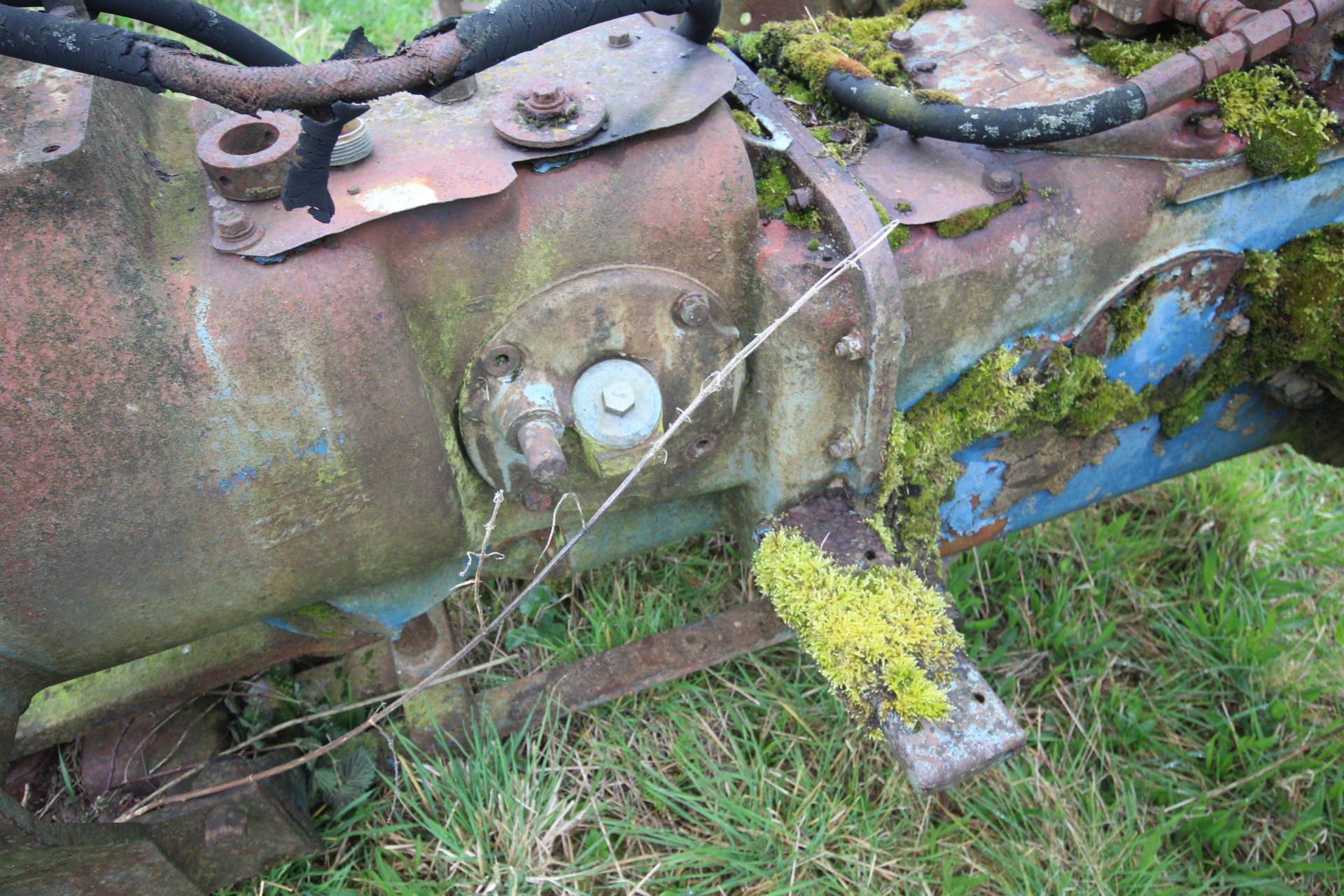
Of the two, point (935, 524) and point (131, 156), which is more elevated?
point (131, 156)

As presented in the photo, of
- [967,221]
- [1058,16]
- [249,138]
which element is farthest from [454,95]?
[1058,16]

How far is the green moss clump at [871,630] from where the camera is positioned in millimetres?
1260

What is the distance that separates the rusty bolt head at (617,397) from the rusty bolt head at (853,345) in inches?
10.7

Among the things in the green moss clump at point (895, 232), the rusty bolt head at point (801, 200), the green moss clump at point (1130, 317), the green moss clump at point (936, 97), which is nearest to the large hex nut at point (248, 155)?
the rusty bolt head at point (801, 200)

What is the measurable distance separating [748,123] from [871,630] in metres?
0.70

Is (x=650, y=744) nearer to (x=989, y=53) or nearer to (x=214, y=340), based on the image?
(x=214, y=340)

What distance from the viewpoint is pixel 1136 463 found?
68.8 inches

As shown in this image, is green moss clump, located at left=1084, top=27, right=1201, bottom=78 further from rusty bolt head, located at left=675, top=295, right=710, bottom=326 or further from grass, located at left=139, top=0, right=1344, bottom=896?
grass, located at left=139, top=0, right=1344, bottom=896

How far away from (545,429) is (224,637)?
0.77 meters

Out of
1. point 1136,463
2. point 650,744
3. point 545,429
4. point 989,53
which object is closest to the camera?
point 545,429

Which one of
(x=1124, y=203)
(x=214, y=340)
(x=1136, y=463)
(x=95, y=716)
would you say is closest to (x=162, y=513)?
(x=214, y=340)

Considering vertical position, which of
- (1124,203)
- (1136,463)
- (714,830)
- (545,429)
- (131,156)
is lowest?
(714,830)

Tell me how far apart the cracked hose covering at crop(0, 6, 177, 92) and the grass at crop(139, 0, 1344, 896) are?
1188 mm

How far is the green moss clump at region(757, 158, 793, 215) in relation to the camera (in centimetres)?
132
